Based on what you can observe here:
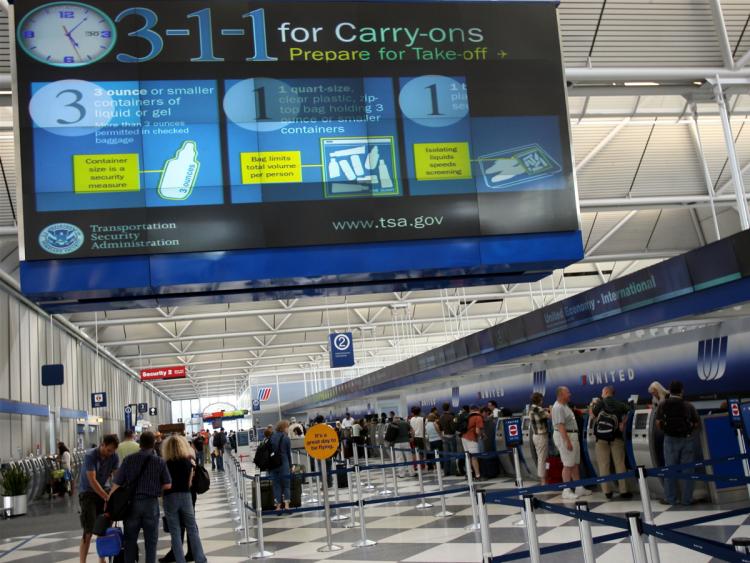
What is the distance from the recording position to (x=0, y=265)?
22.4 m

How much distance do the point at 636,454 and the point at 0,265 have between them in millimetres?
19236

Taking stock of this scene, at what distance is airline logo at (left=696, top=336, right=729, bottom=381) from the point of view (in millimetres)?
13062

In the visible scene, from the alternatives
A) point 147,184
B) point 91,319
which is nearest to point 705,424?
point 147,184

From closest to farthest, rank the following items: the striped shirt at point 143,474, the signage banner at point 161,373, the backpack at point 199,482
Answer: the striped shirt at point 143,474 < the backpack at point 199,482 < the signage banner at point 161,373

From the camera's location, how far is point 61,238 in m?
5.42

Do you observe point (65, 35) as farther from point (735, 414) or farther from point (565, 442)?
point (565, 442)

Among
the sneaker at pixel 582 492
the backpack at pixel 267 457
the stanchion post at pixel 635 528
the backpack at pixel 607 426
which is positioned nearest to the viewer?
the stanchion post at pixel 635 528

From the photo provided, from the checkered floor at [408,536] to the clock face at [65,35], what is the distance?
5.59m

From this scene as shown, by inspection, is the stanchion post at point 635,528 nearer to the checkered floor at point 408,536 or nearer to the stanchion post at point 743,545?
the stanchion post at point 743,545

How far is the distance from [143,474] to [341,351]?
18.9 meters

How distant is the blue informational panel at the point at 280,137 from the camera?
5.55 metres

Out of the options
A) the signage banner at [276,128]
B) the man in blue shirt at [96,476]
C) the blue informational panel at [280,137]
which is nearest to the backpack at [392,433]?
the man in blue shirt at [96,476]

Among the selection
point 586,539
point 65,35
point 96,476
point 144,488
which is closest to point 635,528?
point 586,539

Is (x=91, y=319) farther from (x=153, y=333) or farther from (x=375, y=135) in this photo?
(x=375, y=135)
